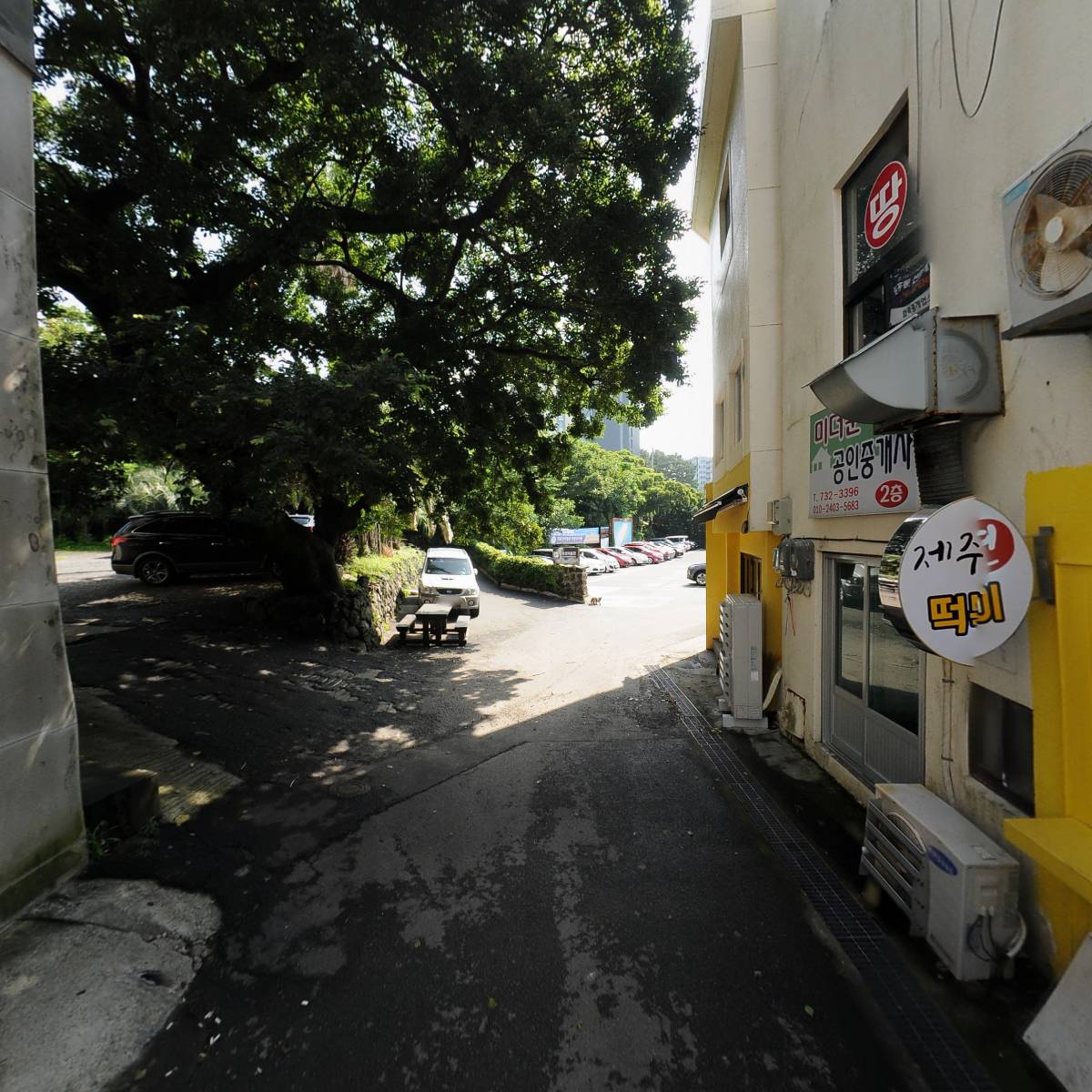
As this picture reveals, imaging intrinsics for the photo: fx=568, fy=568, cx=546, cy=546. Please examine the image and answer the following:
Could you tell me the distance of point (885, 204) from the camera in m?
5.09

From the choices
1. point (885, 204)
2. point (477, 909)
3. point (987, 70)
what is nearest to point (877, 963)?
point (477, 909)

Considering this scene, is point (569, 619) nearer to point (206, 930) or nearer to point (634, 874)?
point (634, 874)

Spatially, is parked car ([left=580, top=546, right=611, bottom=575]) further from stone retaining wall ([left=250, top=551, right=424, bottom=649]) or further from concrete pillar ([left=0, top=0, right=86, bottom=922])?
concrete pillar ([left=0, top=0, right=86, bottom=922])

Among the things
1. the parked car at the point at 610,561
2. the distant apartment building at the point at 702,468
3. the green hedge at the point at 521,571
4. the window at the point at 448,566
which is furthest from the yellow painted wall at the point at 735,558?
the distant apartment building at the point at 702,468

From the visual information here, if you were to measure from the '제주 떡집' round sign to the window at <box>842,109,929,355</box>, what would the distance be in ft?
7.60

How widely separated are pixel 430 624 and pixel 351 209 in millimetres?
7987

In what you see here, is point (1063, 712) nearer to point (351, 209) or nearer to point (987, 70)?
point (987, 70)

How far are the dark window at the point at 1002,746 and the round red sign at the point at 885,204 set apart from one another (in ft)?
13.0

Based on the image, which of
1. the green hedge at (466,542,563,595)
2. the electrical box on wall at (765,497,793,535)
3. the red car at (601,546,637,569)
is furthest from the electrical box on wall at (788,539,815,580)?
the red car at (601,546,637,569)

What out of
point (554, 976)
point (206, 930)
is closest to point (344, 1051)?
point (554, 976)

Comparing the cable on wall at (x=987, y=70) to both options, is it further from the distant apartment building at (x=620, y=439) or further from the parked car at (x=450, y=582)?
the distant apartment building at (x=620, y=439)

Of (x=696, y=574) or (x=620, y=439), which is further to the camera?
(x=620, y=439)

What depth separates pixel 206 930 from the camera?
3.60 m

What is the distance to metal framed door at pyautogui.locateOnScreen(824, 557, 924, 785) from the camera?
15.8 feet
